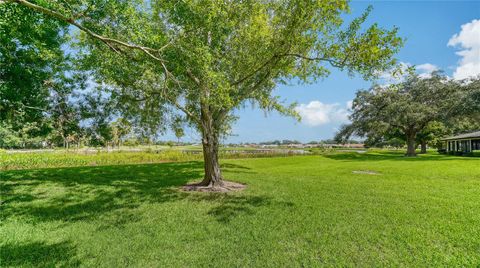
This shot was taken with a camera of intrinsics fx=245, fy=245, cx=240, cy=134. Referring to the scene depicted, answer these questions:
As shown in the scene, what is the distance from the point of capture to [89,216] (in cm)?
654

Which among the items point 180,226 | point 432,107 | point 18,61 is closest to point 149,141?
point 18,61

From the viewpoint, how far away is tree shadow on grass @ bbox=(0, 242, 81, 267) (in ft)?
13.6

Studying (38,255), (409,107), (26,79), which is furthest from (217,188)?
(409,107)

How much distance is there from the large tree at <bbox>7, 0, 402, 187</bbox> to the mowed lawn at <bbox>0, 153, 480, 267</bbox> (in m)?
3.21

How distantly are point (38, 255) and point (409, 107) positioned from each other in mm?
30148

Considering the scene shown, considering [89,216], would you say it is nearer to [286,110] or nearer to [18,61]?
[18,61]

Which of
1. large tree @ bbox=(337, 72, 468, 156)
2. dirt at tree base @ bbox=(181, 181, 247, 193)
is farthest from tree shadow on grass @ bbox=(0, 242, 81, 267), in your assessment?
large tree @ bbox=(337, 72, 468, 156)

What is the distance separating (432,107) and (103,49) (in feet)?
100

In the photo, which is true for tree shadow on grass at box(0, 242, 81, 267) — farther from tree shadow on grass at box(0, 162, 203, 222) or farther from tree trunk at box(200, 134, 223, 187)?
tree trunk at box(200, 134, 223, 187)

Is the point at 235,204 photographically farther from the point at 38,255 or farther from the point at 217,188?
the point at 38,255

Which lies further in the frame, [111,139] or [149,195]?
[111,139]

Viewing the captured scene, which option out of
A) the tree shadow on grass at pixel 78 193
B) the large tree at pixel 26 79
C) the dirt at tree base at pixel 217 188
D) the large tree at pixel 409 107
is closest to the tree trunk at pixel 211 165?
the dirt at tree base at pixel 217 188

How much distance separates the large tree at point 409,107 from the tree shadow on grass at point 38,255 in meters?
28.1

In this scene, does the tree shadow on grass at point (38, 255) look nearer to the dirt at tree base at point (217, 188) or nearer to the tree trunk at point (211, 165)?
the dirt at tree base at point (217, 188)
